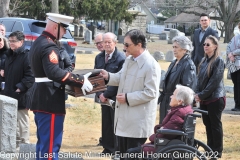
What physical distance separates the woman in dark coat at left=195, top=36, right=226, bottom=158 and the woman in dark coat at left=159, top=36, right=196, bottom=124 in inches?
20.3

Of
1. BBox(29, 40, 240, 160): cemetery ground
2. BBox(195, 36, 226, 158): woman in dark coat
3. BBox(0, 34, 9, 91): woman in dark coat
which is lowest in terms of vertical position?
BBox(29, 40, 240, 160): cemetery ground

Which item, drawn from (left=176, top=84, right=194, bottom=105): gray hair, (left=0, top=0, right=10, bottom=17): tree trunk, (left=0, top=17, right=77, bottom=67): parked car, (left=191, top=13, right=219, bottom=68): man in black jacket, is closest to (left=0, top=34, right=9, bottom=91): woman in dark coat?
(left=176, top=84, right=194, bottom=105): gray hair

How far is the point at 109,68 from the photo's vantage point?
791cm

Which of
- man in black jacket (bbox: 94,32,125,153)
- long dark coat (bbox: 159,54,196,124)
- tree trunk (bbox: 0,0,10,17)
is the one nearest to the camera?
long dark coat (bbox: 159,54,196,124)

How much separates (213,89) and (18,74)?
279 cm

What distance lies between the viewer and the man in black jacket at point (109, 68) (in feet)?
25.4

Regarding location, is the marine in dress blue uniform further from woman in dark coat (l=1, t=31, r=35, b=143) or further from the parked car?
the parked car

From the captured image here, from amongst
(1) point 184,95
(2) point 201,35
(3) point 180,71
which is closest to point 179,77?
(3) point 180,71

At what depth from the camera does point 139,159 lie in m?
5.95

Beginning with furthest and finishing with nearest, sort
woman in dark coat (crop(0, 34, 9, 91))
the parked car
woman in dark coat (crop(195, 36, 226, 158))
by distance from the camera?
the parked car → woman in dark coat (crop(0, 34, 9, 91)) → woman in dark coat (crop(195, 36, 226, 158))

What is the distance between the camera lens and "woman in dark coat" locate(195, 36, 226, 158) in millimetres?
7468

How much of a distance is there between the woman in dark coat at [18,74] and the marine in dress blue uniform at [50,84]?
6.12 feet

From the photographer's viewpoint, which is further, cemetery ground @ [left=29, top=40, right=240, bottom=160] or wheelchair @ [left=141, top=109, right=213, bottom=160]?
cemetery ground @ [left=29, top=40, right=240, bottom=160]

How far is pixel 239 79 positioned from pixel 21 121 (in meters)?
5.37
